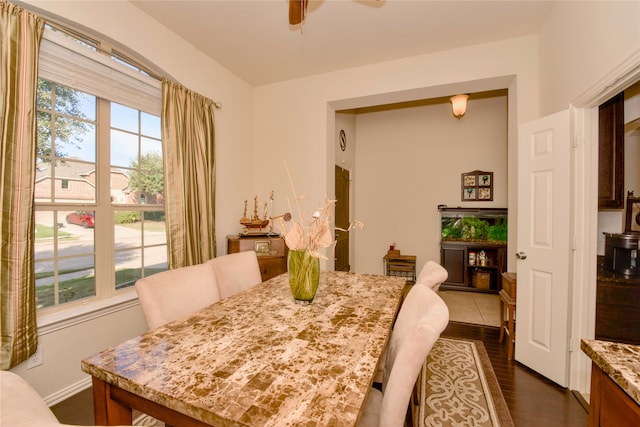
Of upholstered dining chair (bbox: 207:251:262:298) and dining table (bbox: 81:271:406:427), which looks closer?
dining table (bbox: 81:271:406:427)

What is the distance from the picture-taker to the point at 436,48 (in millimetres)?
2893

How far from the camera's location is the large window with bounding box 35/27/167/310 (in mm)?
1931

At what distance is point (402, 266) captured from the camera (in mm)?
4699

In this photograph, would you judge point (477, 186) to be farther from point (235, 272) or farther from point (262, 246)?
point (235, 272)

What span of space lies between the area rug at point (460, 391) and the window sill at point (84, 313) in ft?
7.54

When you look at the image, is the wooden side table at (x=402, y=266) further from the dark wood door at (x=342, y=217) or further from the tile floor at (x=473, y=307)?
the dark wood door at (x=342, y=217)

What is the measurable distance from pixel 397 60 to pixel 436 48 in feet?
1.33

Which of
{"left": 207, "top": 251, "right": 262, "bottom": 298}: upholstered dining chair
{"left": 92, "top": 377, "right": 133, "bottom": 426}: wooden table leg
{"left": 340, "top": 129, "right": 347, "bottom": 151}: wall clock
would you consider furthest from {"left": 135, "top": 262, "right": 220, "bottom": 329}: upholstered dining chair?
{"left": 340, "top": 129, "right": 347, "bottom": 151}: wall clock

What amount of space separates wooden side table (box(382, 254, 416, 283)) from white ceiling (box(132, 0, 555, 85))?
301 centimetres

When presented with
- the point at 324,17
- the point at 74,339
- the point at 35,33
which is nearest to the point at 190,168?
the point at 35,33

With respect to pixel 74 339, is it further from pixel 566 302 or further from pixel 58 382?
pixel 566 302

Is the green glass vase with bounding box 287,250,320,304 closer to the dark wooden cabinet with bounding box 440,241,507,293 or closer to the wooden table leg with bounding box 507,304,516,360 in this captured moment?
the wooden table leg with bounding box 507,304,516,360

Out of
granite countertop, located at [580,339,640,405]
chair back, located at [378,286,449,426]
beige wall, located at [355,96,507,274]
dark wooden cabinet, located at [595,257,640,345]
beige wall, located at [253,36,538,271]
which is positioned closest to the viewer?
granite countertop, located at [580,339,640,405]

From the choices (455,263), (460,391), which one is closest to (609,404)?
(460,391)
